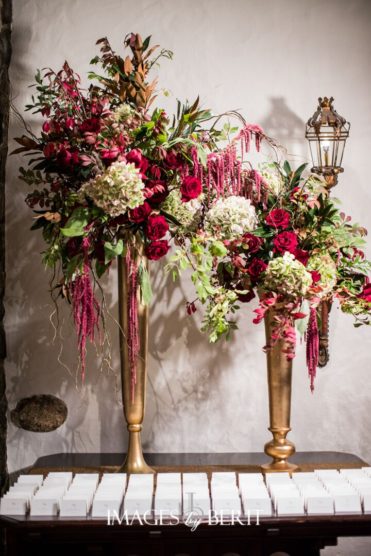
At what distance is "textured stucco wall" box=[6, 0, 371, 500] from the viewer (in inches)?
105

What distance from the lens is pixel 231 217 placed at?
208cm

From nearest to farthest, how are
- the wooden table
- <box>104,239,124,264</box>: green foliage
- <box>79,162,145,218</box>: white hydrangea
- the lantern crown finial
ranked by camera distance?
1. the wooden table
2. <box>79,162,145,218</box>: white hydrangea
3. <box>104,239,124,264</box>: green foliage
4. the lantern crown finial

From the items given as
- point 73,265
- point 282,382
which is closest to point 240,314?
point 282,382

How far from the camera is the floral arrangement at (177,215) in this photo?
2.01 m

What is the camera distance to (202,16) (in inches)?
107

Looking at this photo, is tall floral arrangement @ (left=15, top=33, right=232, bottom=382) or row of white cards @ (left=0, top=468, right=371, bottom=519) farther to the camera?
tall floral arrangement @ (left=15, top=33, right=232, bottom=382)

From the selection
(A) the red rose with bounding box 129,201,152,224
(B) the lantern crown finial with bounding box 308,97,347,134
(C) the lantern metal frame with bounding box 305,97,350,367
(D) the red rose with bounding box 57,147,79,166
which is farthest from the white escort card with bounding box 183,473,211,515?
(B) the lantern crown finial with bounding box 308,97,347,134

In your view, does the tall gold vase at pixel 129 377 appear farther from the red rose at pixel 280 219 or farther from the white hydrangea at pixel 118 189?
the red rose at pixel 280 219

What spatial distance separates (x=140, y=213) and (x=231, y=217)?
271mm

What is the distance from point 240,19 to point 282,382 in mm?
1405

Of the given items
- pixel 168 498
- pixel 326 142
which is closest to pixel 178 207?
pixel 326 142

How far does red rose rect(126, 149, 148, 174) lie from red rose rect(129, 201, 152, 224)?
4.0 inches

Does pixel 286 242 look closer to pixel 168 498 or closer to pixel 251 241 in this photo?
pixel 251 241

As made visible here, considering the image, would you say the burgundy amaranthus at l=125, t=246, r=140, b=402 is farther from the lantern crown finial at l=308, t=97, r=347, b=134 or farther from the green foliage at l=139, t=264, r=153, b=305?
the lantern crown finial at l=308, t=97, r=347, b=134
